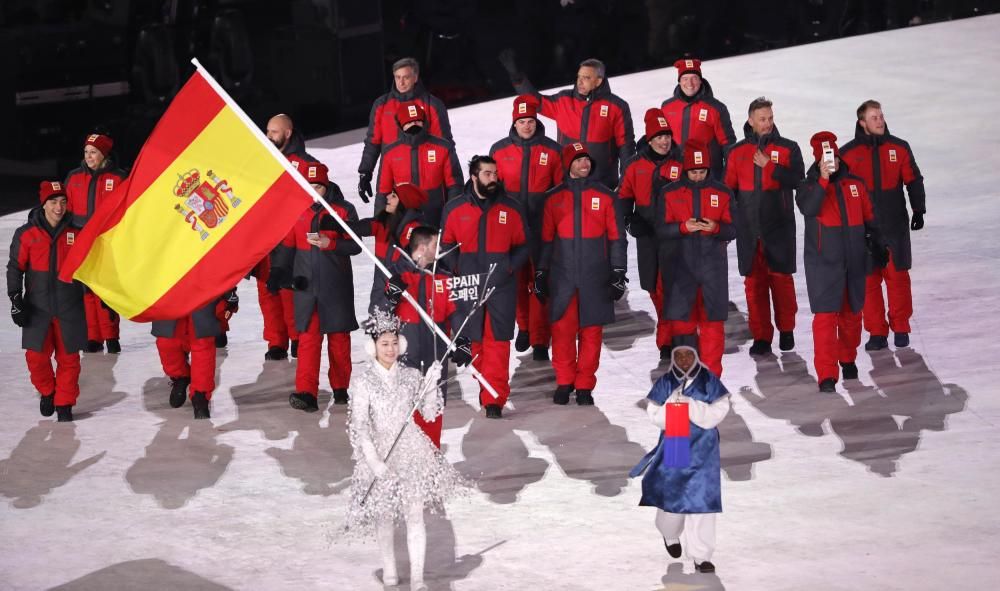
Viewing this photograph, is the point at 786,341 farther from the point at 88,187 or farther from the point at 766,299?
the point at 88,187

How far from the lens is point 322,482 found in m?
11.0

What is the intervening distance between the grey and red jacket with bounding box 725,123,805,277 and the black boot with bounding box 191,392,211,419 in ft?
13.9

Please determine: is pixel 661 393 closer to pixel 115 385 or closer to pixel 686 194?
pixel 686 194

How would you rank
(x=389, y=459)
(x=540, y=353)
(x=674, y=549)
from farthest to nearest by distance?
(x=540, y=353) < (x=674, y=549) < (x=389, y=459)

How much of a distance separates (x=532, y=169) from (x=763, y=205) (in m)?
1.82

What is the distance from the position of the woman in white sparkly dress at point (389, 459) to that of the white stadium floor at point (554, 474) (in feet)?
1.34

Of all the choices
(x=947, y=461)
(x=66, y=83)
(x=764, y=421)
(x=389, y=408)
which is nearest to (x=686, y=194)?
(x=764, y=421)

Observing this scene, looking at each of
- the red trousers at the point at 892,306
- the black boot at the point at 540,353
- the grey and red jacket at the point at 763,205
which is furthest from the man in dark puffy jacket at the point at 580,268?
the red trousers at the point at 892,306

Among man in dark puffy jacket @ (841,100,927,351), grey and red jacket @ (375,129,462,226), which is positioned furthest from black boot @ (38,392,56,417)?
man in dark puffy jacket @ (841,100,927,351)

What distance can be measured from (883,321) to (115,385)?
5.91 meters

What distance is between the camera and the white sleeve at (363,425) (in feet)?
29.1

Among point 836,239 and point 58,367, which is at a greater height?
point 836,239

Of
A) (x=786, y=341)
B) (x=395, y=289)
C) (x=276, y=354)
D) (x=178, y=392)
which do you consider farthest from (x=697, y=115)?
(x=178, y=392)

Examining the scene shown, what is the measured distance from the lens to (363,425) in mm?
8930
